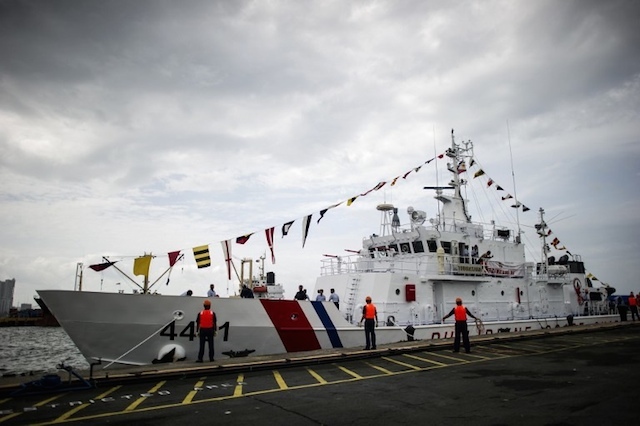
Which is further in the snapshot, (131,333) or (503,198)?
(503,198)

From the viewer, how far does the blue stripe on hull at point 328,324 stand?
12.0 meters

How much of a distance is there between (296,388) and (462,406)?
2858mm

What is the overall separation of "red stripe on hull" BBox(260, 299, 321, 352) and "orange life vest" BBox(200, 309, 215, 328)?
1.59 meters

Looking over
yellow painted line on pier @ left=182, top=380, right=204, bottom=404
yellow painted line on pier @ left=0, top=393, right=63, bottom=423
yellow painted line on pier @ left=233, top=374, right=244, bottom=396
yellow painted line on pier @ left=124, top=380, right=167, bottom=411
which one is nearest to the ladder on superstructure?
yellow painted line on pier @ left=233, top=374, right=244, bottom=396

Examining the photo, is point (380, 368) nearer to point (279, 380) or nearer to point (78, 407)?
point (279, 380)

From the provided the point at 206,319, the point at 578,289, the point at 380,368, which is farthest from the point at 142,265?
the point at 578,289

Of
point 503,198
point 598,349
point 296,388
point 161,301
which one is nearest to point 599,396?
point 296,388

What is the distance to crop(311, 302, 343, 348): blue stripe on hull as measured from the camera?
39.5 ft

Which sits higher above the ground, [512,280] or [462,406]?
[512,280]

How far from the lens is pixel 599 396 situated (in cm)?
604

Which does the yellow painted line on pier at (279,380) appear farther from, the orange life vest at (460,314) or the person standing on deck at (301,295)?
the orange life vest at (460,314)

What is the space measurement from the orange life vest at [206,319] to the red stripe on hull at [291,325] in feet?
5.22

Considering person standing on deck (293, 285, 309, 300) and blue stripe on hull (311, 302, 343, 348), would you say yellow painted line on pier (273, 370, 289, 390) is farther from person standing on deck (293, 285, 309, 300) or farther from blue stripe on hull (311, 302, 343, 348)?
person standing on deck (293, 285, 309, 300)

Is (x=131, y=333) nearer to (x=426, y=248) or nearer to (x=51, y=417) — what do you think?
(x=51, y=417)
